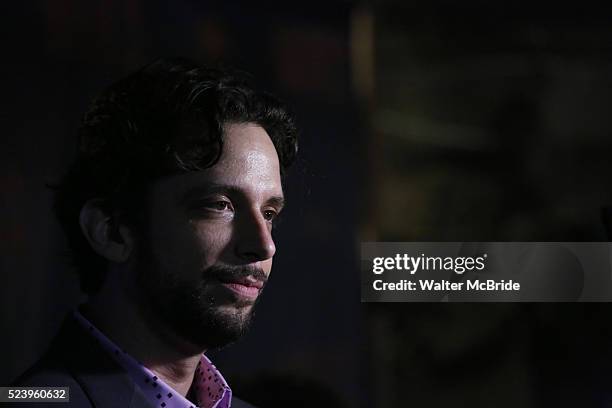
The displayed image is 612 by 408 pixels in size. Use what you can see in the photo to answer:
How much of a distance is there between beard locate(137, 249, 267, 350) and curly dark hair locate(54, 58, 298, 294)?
126 mm

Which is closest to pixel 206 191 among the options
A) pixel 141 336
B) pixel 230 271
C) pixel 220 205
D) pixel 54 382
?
pixel 220 205

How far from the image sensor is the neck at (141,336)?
1358mm

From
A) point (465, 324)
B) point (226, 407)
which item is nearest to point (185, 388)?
point (226, 407)

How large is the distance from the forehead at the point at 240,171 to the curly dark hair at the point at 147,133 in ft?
0.06

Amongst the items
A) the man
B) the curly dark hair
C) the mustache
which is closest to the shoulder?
the man

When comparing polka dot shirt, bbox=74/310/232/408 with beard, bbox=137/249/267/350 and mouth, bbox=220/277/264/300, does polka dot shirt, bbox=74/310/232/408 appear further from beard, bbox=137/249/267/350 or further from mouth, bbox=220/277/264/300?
mouth, bbox=220/277/264/300

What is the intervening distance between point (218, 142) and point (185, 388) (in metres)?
0.46

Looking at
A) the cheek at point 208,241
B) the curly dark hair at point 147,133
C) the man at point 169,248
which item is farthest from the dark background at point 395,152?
the cheek at point 208,241

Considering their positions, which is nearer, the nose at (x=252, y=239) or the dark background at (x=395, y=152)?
the nose at (x=252, y=239)

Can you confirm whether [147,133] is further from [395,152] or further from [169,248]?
[395,152]

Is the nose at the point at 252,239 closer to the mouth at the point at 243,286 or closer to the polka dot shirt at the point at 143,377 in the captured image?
the mouth at the point at 243,286

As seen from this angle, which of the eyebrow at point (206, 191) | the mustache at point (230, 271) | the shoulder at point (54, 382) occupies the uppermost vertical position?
the eyebrow at point (206, 191)

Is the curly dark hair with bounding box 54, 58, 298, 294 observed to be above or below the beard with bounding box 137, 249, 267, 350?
above

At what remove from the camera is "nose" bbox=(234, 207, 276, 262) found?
1.35 meters
